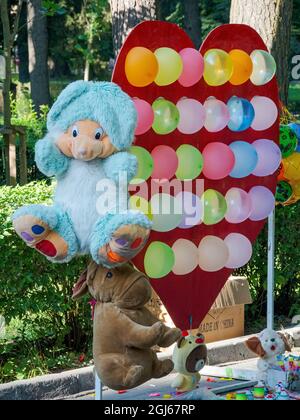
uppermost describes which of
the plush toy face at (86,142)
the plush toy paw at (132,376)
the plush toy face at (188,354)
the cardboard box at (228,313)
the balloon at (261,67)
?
the balloon at (261,67)

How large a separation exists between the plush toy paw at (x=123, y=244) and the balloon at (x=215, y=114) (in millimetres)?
1113

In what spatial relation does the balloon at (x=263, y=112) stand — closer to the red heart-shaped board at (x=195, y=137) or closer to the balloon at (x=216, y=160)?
the red heart-shaped board at (x=195, y=137)

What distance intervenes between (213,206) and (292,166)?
0.91 metres

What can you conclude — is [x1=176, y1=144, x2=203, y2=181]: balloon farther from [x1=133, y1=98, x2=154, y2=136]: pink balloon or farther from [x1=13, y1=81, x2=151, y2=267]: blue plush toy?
[x1=13, y1=81, x2=151, y2=267]: blue plush toy

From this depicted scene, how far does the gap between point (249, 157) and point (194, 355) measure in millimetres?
1289

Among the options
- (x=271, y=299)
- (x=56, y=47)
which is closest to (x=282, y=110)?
(x=271, y=299)

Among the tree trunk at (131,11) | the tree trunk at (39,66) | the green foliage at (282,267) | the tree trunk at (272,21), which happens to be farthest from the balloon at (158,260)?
the tree trunk at (39,66)

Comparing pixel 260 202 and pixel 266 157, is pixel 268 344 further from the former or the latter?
pixel 266 157

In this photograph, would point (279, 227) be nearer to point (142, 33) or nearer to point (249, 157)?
point (249, 157)

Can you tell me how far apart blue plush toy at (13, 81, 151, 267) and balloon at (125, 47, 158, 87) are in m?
0.19

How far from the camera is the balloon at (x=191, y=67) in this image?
15.8 ft

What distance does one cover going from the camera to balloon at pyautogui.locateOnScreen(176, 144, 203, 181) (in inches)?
192

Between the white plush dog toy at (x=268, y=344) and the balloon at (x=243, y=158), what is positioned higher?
the balloon at (x=243, y=158)

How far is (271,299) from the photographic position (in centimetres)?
588
